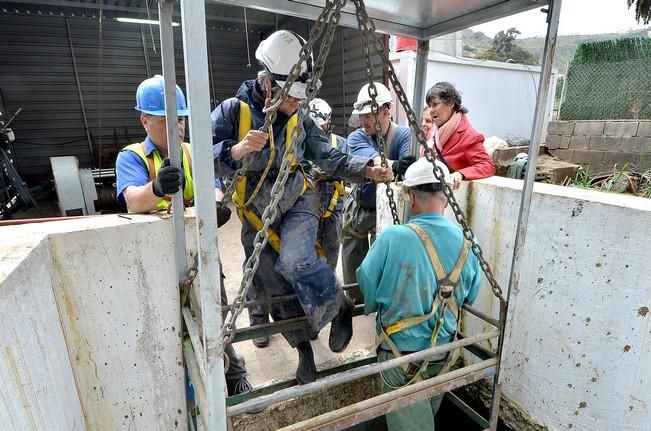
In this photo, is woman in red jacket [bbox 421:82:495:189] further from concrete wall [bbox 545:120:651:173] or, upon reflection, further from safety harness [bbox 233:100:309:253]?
concrete wall [bbox 545:120:651:173]

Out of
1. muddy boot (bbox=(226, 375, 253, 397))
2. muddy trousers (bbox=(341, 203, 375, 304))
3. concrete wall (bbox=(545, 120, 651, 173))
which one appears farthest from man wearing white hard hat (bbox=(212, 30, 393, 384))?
concrete wall (bbox=(545, 120, 651, 173))

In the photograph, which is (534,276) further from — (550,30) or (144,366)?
(144,366)

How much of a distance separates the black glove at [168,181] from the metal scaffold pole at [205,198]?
1.84ft

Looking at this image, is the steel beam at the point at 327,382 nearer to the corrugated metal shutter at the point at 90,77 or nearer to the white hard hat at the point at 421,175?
the white hard hat at the point at 421,175

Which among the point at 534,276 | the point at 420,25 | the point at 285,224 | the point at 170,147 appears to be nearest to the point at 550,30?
the point at 420,25

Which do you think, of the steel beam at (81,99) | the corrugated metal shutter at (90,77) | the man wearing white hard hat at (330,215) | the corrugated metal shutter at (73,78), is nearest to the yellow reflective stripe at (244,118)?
the man wearing white hard hat at (330,215)

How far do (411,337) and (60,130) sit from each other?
10167mm

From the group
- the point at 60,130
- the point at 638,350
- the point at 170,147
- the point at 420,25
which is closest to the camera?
the point at 170,147

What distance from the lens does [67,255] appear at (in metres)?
1.54

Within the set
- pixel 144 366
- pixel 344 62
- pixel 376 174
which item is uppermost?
pixel 344 62

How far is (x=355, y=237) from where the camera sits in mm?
3486

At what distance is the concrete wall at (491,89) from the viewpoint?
8.01m

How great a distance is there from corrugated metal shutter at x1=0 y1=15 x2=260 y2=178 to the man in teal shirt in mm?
7958

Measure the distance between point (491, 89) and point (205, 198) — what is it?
32.8ft
